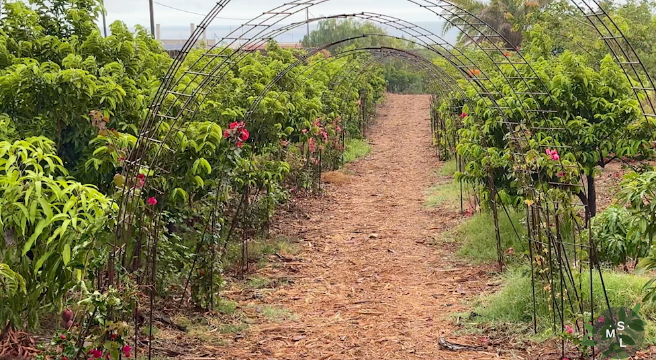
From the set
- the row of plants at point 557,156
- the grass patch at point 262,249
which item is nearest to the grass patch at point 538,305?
the row of plants at point 557,156

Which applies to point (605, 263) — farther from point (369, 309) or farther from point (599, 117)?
point (369, 309)

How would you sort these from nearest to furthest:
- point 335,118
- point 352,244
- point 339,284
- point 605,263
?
point 605,263 → point 339,284 → point 352,244 → point 335,118

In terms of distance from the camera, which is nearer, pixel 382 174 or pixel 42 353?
pixel 42 353

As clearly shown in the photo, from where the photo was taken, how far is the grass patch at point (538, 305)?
4.91 meters

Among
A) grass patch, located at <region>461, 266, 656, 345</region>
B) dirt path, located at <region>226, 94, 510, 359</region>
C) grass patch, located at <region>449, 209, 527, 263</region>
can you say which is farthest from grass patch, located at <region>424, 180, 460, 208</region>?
grass patch, located at <region>461, 266, 656, 345</region>

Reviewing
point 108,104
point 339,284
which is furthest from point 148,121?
point 339,284

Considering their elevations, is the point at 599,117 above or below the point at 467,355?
above

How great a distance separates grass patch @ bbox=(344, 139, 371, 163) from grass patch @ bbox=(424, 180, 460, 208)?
344cm

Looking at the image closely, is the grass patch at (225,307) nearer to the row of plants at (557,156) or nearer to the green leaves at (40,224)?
the green leaves at (40,224)

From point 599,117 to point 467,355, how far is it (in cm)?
308

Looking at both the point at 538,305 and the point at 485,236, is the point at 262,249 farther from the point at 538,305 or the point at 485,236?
the point at 538,305

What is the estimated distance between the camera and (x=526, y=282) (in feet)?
18.5

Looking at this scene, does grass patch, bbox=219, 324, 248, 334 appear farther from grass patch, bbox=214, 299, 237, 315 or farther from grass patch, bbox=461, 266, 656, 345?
grass patch, bbox=461, 266, 656, 345

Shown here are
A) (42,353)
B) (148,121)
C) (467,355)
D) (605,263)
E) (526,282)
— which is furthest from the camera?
(605,263)
